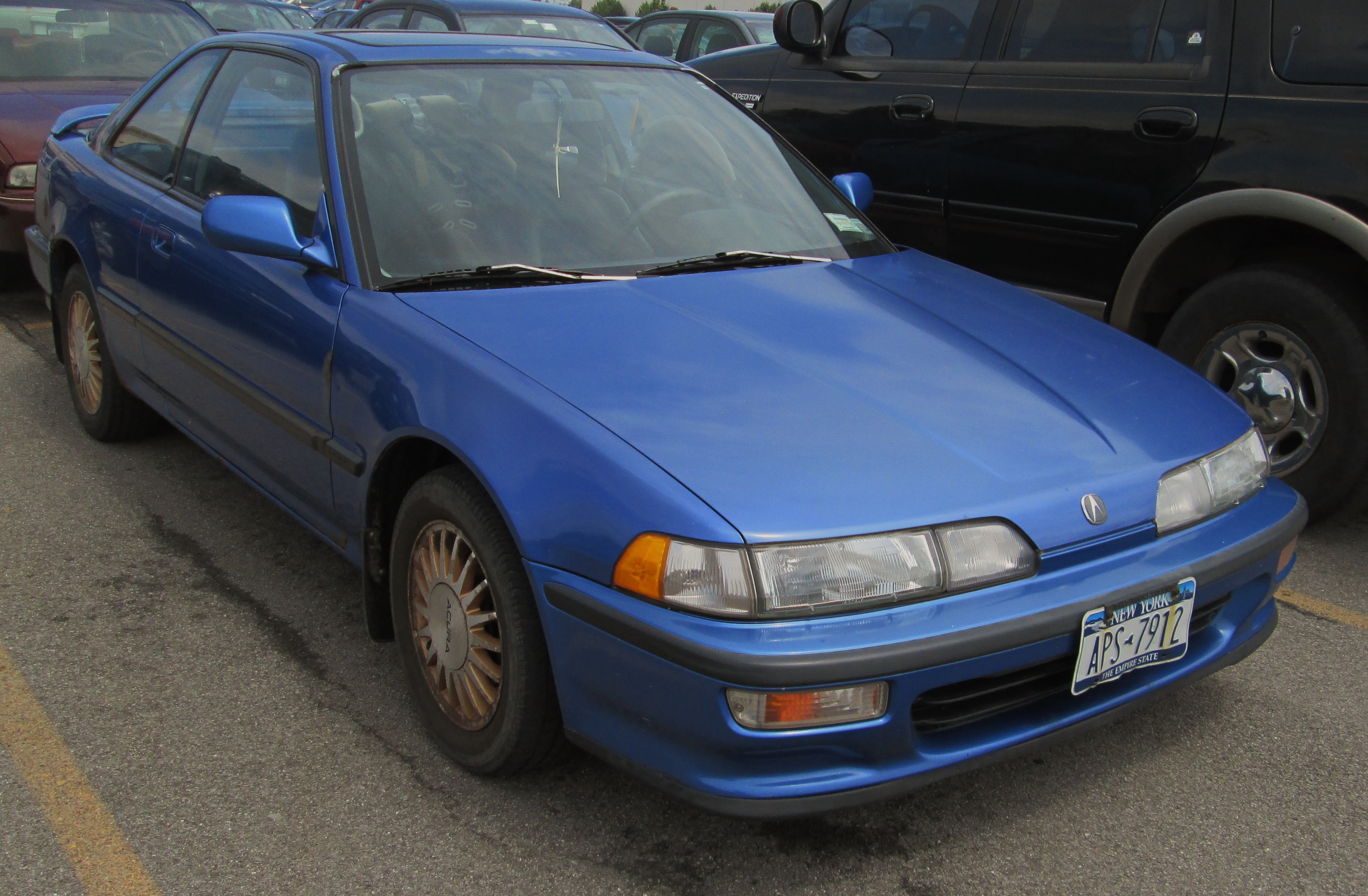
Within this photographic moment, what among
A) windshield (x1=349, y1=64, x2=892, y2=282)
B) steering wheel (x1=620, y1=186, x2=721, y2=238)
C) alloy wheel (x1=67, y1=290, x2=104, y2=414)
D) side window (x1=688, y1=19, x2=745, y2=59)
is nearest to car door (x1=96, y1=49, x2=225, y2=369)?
alloy wheel (x1=67, y1=290, x2=104, y2=414)

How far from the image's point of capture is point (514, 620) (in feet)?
7.47

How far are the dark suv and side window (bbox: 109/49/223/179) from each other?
2451 mm

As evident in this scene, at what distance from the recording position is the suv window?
420 cm

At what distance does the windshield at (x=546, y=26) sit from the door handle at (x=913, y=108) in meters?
4.16

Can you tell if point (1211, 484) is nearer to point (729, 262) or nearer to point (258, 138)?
point (729, 262)

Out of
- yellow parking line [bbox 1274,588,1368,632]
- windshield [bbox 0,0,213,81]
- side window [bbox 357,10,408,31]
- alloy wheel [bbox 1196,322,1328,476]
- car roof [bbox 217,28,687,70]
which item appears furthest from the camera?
side window [bbox 357,10,408,31]

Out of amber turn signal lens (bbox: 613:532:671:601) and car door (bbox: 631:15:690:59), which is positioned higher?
car door (bbox: 631:15:690:59)

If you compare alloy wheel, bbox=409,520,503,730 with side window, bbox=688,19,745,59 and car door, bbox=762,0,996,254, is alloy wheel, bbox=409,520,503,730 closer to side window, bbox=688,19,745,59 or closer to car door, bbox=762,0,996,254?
car door, bbox=762,0,996,254

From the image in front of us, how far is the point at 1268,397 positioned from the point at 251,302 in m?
3.08

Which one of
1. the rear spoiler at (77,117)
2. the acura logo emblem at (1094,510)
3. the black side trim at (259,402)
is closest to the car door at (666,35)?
the rear spoiler at (77,117)

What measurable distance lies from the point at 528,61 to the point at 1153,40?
229 centimetres

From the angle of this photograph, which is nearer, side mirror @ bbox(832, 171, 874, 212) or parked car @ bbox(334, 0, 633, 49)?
side mirror @ bbox(832, 171, 874, 212)

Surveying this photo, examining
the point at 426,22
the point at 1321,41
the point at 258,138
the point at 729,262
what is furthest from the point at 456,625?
the point at 426,22

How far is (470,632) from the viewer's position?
246 cm
